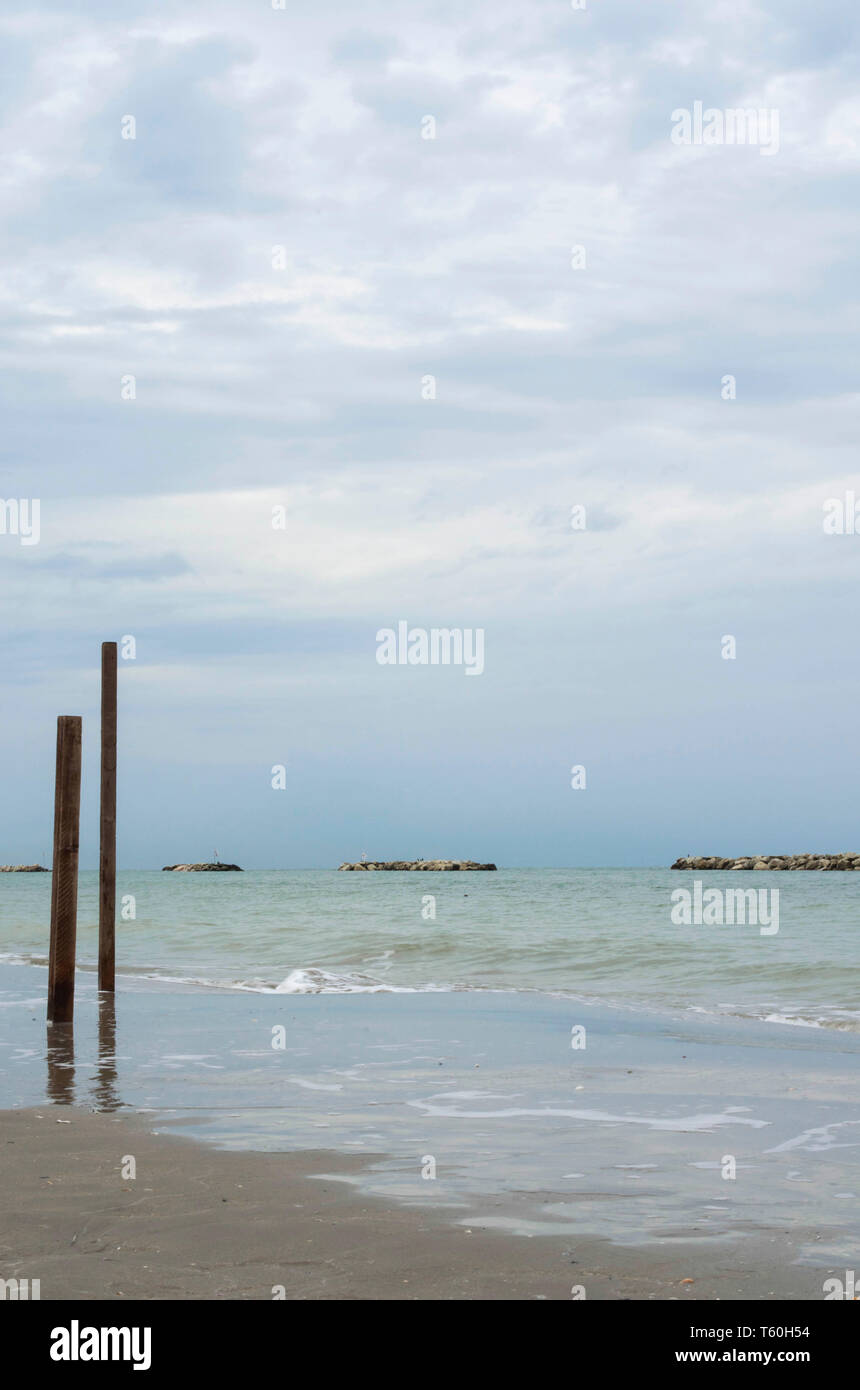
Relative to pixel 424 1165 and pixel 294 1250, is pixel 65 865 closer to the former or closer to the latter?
pixel 424 1165

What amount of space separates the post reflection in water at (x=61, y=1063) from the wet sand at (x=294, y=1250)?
2.67 meters

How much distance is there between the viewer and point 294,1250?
225 inches

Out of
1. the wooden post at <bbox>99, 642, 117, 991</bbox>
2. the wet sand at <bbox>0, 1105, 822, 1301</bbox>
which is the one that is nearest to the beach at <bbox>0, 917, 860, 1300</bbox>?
the wet sand at <bbox>0, 1105, 822, 1301</bbox>

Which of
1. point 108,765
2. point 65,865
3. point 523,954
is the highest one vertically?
point 108,765

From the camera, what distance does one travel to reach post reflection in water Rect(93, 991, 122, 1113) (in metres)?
9.77

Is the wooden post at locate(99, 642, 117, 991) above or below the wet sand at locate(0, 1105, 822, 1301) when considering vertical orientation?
above

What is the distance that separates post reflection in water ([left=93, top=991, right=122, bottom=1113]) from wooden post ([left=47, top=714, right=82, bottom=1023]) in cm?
63

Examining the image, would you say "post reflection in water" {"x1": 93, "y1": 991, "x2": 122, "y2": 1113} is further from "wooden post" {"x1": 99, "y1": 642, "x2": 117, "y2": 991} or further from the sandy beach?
"wooden post" {"x1": 99, "y1": 642, "x2": 117, "y2": 991}

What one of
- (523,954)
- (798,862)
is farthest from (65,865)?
(798,862)

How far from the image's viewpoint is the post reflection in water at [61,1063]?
396 inches

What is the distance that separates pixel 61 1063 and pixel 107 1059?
444 millimetres
